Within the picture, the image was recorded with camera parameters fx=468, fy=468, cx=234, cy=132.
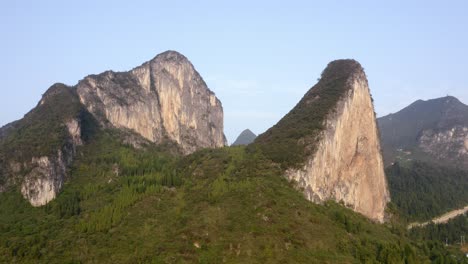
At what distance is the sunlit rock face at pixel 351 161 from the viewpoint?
91.6m

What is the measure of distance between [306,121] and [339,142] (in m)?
8.66

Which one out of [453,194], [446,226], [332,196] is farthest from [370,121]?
[453,194]

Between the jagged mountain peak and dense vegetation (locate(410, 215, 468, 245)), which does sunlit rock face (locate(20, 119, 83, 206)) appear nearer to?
the jagged mountain peak

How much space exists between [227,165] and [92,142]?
149 ft

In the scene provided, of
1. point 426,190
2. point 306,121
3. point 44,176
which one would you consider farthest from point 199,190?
point 426,190

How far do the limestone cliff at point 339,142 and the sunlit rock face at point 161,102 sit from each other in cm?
5306

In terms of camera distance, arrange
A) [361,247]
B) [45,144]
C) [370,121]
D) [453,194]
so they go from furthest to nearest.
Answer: [453,194], [370,121], [45,144], [361,247]

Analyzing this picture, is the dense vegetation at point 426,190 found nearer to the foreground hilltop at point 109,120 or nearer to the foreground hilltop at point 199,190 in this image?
the foreground hilltop at point 199,190

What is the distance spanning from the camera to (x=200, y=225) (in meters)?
67.2

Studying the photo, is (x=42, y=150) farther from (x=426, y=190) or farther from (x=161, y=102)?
(x=426, y=190)

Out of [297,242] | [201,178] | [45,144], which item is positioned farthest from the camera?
[45,144]

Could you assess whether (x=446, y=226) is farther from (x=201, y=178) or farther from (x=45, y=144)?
(x=45, y=144)

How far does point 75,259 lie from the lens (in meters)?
63.4

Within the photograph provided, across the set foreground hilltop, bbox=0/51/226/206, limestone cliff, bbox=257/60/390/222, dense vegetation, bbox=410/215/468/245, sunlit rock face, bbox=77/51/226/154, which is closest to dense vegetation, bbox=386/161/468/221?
dense vegetation, bbox=410/215/468/245
